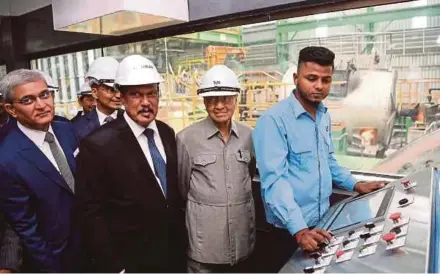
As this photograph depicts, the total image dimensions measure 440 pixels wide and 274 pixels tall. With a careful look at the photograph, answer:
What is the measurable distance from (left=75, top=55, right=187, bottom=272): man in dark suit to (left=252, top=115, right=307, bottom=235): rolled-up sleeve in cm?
42

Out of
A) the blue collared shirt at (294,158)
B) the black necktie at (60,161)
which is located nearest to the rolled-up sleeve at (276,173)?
the blue collared shirt at (294,158)

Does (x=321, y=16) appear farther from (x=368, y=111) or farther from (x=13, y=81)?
(x=13, y=81)

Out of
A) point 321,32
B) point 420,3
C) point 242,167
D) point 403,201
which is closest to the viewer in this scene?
point 403,201

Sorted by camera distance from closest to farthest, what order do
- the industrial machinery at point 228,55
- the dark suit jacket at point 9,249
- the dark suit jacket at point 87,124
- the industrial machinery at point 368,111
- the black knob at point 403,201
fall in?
the black knob at point 403,201
the dark suit jacket at point 9,249
the industrial machinery at point 368,111
the dark suit jacket at point 87,124
the industrial machinery at point 228,55

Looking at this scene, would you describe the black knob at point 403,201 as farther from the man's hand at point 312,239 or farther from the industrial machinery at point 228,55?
the industrial machinery at point 228,55

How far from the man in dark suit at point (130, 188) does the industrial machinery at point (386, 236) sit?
24.4 inches

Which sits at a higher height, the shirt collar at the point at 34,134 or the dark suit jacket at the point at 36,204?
the shirt collar at the point at 34,134

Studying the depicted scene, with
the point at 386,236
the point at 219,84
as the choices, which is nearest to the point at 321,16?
the point at 219,84

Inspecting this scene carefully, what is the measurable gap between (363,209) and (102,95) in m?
1.85

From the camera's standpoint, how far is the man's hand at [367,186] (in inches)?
66.6

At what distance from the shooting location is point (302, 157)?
5.00ft

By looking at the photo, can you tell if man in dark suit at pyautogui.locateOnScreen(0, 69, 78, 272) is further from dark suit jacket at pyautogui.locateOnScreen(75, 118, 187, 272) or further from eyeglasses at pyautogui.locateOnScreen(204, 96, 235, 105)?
eyeglasses at pyautogui.locateOnScreen(204, 96, 235, 105)

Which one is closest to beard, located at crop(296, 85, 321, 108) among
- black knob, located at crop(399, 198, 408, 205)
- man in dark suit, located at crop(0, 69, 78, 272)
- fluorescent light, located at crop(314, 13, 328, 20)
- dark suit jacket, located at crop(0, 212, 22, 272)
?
black knob, located at crop(399, 198, 408, 205)

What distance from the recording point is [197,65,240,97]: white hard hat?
1800 mm
